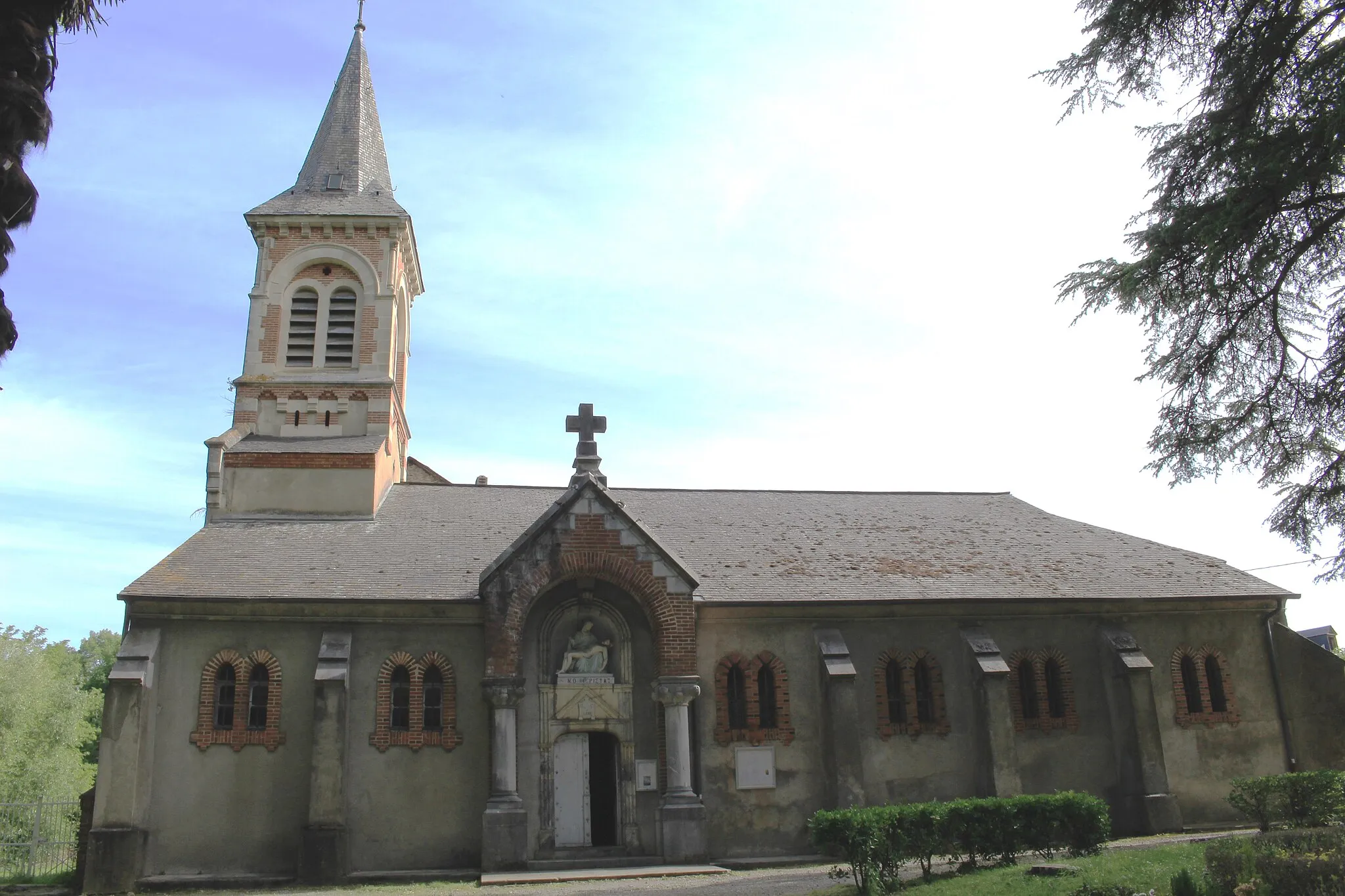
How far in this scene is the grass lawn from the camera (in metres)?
13.2

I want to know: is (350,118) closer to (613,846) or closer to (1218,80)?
(613,846)

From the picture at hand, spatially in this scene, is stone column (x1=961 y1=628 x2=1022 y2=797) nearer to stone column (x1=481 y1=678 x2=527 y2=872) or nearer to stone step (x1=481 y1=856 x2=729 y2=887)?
stone step (x1=481 y1=856 x2=729 y2=887)

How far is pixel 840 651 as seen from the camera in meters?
22.6

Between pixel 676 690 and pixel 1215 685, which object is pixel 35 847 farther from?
pixel 1215 685

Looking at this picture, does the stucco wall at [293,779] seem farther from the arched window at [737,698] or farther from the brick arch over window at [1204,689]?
the brick arch over window at [1204,689]

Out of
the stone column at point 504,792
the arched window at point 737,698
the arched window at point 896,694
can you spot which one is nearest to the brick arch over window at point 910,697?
the arched window at point 896,694

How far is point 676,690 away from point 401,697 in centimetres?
571

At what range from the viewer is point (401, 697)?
21609 millimetres

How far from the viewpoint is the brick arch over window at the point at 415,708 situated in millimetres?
21016

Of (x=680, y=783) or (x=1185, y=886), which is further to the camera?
(x=680, y=783)

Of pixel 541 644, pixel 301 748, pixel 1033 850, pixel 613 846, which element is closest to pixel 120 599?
pixel 301 748

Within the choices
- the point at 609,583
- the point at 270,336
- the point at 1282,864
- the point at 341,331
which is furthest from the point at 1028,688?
the point at 270,336

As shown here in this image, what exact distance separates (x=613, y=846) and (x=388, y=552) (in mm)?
8178

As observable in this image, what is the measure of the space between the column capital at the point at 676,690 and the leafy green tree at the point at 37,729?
2860 centimetres
